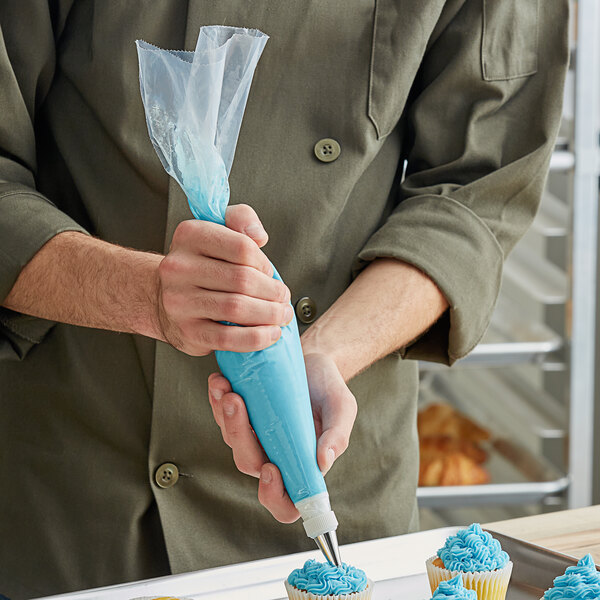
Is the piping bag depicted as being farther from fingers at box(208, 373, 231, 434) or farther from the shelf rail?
the shelf rail

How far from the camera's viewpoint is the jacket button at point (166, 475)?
1168mm

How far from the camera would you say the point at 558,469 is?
8.73 feet

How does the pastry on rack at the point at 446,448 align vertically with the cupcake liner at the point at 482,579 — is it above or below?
below

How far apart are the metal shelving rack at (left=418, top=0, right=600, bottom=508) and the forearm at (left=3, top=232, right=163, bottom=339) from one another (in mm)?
1606

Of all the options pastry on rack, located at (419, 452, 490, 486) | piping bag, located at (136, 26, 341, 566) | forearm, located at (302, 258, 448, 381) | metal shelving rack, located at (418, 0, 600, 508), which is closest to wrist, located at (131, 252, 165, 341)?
piping bag, located at (136, 26, 341, 566)

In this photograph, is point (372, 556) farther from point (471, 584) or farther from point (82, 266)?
point (82, 266)

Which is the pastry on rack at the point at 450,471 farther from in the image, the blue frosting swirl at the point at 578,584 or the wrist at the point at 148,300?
the wrist at the point at 148,300

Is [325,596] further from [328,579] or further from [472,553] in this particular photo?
[472,553]

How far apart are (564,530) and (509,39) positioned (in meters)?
0.70

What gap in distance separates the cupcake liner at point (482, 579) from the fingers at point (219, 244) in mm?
433

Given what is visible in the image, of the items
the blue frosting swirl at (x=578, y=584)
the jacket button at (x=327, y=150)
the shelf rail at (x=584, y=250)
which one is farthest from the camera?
the shelf rail at (x=584, y=250)

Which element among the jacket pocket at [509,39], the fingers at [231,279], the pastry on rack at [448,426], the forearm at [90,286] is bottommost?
the pastry on rack at [448,426]

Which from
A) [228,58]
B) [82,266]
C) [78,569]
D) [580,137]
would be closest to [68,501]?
[78,569]

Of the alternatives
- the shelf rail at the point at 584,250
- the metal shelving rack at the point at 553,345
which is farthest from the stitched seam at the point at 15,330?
the shelf rail at the point at 584,250
